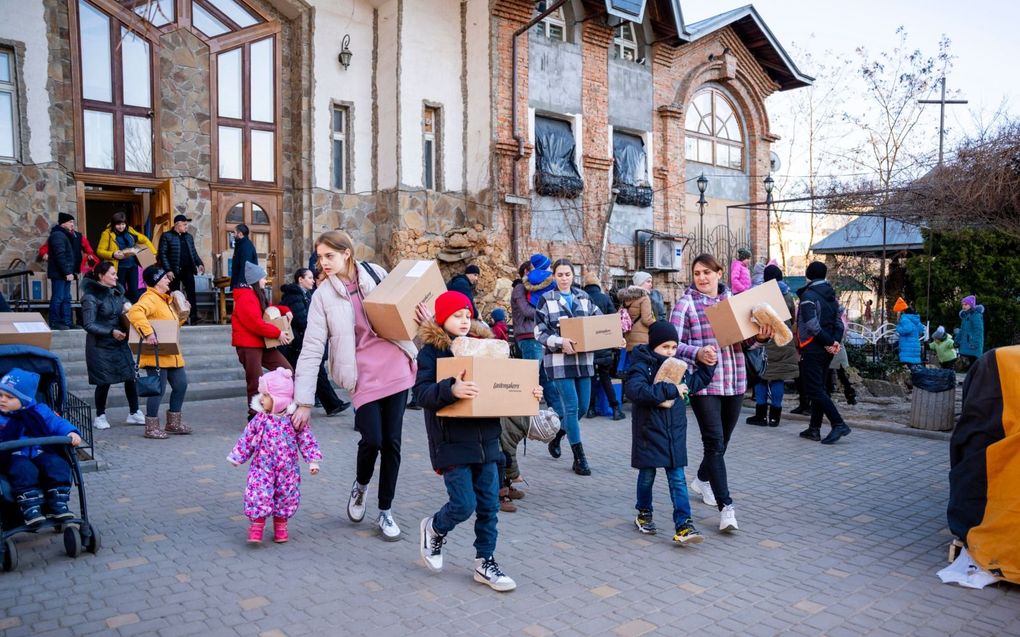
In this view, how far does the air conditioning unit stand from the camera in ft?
70.2

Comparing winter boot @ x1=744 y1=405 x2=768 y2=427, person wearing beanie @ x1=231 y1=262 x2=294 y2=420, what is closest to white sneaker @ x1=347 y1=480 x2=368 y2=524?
person wearing beanie @ x1=231 y1=262 x2=294 y2=420

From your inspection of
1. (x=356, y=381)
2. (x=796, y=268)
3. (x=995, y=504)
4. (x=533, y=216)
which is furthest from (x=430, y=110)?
(x=796, y=268)

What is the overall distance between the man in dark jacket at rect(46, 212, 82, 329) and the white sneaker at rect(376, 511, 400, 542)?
9537 millimetres

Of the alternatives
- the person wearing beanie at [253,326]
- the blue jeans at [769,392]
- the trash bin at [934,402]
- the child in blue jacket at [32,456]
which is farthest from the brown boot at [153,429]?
the trash bin at [934,402]

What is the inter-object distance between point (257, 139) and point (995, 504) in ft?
50.1

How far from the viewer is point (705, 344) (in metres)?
5.79

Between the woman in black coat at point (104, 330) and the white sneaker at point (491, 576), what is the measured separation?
586 cm

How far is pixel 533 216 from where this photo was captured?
742 inches

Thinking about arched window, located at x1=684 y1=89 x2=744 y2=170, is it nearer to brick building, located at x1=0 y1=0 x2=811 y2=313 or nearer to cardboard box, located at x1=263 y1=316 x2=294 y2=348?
brick building, located at x1=0 y1=0 x2=811 y2=313

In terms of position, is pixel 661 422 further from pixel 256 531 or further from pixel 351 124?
pixel 351 124

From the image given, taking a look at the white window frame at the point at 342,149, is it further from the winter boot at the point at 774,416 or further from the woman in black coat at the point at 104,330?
the winter boot at the point at 774,416

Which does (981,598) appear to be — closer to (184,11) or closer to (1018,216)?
(1018,216)

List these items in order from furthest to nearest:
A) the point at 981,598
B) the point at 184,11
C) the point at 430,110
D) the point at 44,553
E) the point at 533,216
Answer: the point at 533,216 < the point at 430,110 < the point at 184,11 < the point at 44,553 < the point at 981,598

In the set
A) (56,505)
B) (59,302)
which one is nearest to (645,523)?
(56,505)
